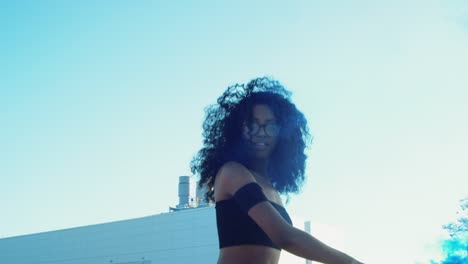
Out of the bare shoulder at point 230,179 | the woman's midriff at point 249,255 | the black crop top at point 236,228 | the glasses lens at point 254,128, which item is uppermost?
the glasses lens at point 254,128

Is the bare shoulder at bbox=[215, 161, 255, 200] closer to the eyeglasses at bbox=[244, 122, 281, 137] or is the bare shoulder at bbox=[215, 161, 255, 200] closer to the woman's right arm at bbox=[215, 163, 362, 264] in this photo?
Result: the woman's right arm at bbox=[215, 163, 362, 264]

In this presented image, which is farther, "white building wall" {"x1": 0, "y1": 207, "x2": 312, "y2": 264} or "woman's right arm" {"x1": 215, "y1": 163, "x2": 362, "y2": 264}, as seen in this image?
"white building wall" {"x1": 0, "y1": 207, "x2": 312, "y2": 264}

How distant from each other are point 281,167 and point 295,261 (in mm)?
22914

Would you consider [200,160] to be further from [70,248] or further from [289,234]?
[70,248]

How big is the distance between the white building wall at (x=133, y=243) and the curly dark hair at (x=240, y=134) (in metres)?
21.5

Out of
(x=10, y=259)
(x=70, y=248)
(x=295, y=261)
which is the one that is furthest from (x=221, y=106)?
(x=10, y=259)

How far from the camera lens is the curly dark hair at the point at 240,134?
247 cm

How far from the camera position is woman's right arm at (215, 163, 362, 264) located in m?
1.79

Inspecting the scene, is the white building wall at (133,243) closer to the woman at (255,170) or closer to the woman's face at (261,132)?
the woman at (255,170)

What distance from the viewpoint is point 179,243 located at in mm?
25984

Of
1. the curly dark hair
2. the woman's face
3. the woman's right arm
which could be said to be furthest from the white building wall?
the woman's right arm

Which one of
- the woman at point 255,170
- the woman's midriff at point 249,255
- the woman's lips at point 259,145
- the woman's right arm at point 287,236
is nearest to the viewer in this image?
the woman's right arm at point 287,236

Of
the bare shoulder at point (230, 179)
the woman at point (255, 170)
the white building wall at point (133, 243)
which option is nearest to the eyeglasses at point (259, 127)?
the woman at point (255, 170)

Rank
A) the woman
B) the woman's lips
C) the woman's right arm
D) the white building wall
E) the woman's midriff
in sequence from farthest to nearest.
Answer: the white building wall < the woman's lips < the woman's midriff < the woman < the woman's right arm
